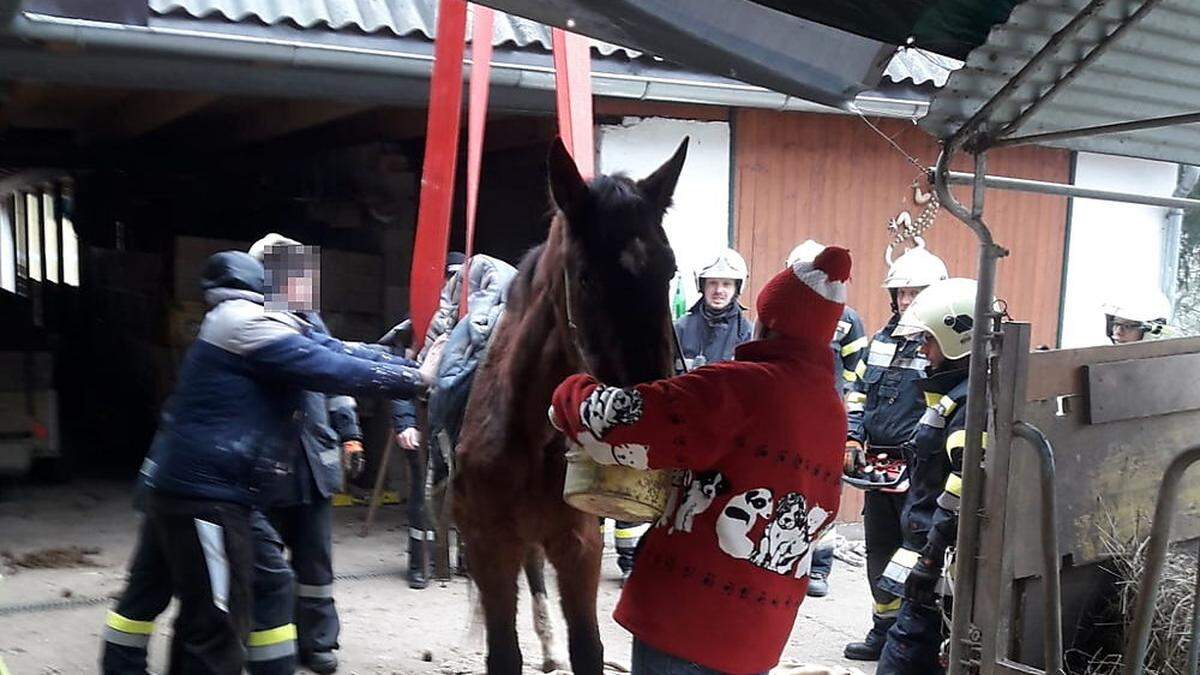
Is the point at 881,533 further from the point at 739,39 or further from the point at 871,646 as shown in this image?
the point at 739,39

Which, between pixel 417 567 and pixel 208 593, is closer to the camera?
pixel 208 593

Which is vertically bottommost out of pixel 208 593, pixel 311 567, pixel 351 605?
pixel 351 605

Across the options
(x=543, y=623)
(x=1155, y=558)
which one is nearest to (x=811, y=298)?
(x=1155, y=558)

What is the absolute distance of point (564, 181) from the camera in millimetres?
3064

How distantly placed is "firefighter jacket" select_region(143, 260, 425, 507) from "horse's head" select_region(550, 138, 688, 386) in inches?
39.3

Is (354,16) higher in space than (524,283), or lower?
higher

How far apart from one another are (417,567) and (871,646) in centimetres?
277

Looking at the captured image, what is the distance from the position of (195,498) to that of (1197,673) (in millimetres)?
3356

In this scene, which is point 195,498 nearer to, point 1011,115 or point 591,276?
point 591,276

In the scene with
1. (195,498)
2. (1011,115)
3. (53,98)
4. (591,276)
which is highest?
(53,98)

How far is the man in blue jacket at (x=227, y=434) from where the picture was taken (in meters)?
3.61

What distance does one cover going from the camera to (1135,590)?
11.6 feet

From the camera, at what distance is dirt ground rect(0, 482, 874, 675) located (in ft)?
17.1

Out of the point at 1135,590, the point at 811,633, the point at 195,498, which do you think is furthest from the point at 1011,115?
the point at 811,633
